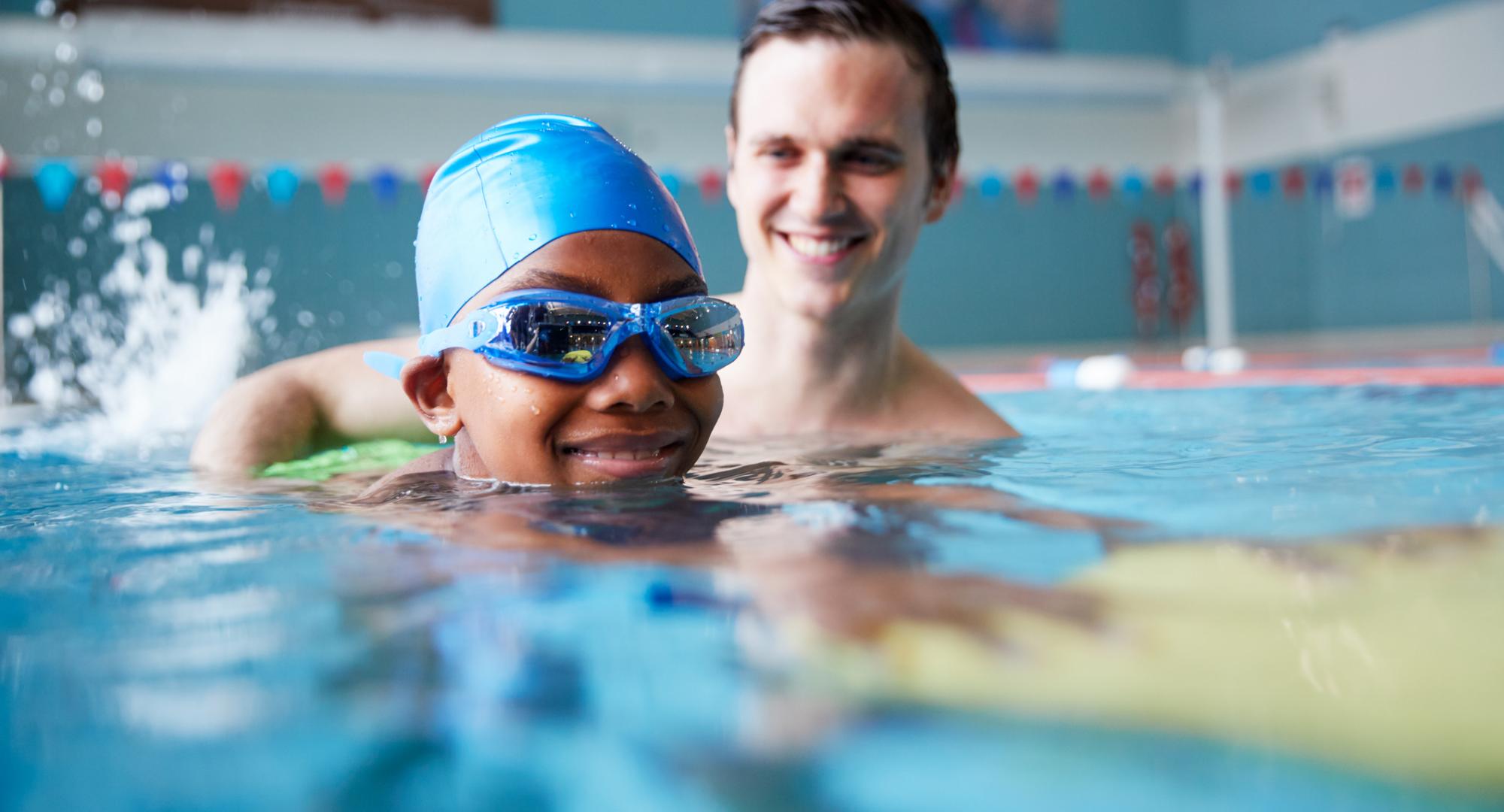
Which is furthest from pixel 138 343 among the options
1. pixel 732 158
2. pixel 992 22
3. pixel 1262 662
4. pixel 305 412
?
pixel 992 22

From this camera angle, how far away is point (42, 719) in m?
0.83

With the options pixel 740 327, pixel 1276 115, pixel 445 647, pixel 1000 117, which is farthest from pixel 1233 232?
pixel 445 647

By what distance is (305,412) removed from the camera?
273 centimetres

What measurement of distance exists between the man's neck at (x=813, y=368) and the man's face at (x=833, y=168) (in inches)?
4.2

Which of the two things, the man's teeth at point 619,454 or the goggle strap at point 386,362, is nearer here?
the man's teeth at point 619,454

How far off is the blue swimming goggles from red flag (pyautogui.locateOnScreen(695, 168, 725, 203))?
1055 cm

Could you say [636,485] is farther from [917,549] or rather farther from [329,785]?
[329,785]

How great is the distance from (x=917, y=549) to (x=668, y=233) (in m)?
0.93

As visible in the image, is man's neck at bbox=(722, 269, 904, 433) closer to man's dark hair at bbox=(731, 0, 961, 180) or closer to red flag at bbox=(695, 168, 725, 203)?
man's dark hair at bbox=(731, 0, 961, 180)

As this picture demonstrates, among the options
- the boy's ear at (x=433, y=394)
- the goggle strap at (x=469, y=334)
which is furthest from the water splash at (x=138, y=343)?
the goggle strap at (x=469, y=334)

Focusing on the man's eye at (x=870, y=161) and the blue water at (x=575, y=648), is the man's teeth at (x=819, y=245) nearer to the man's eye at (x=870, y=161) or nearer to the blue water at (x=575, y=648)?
the man's eye at (x=870, y=161)

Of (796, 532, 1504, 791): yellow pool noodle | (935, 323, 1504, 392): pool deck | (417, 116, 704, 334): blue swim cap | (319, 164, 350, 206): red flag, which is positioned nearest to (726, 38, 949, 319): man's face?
(417, 116, 704, 334): blue swim cap

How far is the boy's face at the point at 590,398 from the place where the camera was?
72.4 inches

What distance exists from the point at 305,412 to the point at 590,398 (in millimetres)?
1169
